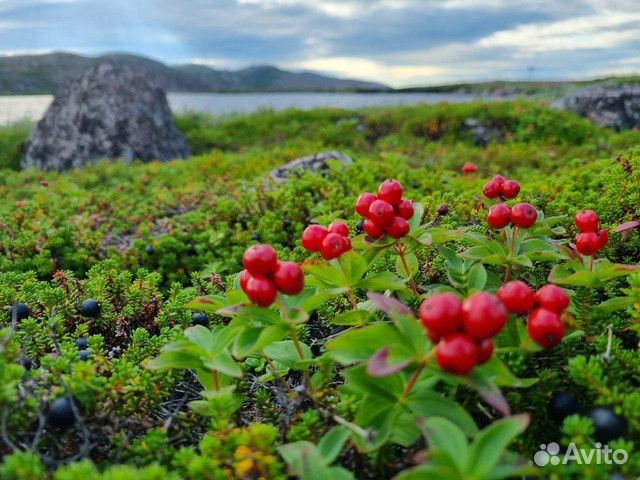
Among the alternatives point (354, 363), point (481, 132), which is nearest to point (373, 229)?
point (354, 363)

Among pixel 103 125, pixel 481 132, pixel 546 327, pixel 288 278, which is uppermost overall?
pixel 103 125

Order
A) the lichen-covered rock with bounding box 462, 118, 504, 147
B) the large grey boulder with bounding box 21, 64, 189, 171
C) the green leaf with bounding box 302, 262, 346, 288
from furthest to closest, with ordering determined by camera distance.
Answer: the lichen-covered rock with bounding box 462, 118, 504, 147
the large grey boulder with bounding box 21, 64, 189, 171
the green leaf with bounding box 302, 262, 346, 288

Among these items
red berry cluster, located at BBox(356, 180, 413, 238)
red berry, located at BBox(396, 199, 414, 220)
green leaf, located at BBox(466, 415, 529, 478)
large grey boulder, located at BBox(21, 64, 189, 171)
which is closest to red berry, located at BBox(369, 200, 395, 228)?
red berry cluster, located at BBox(356, 180, 413, 238)

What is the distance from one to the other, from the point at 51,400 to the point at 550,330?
1807 millimetres

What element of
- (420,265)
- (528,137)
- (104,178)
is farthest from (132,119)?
(420,265)

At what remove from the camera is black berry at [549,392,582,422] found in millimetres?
1975

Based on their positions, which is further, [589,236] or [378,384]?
[589,236]

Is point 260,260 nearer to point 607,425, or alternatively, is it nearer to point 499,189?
point 607,425

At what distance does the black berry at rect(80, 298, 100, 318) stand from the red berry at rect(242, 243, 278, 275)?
5.03 feet

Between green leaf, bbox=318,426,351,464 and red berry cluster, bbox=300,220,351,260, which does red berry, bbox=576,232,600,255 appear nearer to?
red berry cluster, bbox=300,220,351,260

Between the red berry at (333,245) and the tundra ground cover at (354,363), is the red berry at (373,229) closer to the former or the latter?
the tundra ground cover at (354,363)

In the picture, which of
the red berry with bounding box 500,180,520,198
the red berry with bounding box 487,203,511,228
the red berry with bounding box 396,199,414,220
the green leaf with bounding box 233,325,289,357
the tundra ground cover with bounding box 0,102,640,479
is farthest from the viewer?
the red berry with bounding box 500,180,520,198

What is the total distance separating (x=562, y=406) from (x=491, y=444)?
2.09 ft

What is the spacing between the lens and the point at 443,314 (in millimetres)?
1555
